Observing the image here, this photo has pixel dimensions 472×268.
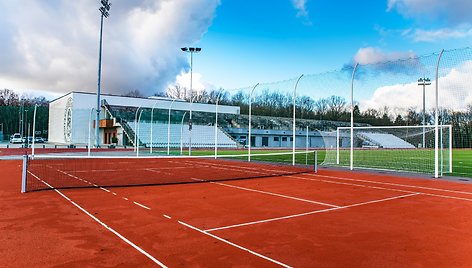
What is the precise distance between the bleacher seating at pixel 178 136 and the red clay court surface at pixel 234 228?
101ft

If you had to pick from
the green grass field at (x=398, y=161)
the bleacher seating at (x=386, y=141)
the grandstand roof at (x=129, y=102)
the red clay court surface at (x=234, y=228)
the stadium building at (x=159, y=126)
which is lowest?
the red clay court surface at (x=234, y=228)

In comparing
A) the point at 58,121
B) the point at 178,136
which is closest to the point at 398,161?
the point at 178,136

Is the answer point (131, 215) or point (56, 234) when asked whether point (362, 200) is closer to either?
point (131, 215)

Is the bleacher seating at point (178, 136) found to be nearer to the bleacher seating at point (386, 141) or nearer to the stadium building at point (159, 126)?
the stadium building at point (159, 126)

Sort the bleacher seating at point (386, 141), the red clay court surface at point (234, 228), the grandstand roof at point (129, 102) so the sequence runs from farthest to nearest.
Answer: the grandstand roof at point (129, 102)
the bleacher seating at point (386, 141)
the red clay court surface at point (234, 228)

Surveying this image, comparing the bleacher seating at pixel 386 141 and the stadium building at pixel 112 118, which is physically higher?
the stadium building at pixel 112 118

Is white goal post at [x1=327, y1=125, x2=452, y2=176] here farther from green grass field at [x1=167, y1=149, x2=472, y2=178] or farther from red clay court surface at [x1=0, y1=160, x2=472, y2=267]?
red clay court surface at [x1=0, y1=160, x2=472, y2=267]

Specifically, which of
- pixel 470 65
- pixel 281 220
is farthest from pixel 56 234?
pixel 470 65

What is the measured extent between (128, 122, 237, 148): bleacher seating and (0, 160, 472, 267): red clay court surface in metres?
30.6

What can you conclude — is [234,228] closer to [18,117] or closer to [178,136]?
[178,136]

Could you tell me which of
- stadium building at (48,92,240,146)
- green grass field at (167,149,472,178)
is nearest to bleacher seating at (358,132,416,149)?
green grass field at (167,149,472,178)

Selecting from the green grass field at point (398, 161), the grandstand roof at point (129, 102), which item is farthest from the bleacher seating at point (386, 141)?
the grandstand roof at point (129, 102)

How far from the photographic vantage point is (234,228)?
251 inches

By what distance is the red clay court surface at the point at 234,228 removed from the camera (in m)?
4.80
